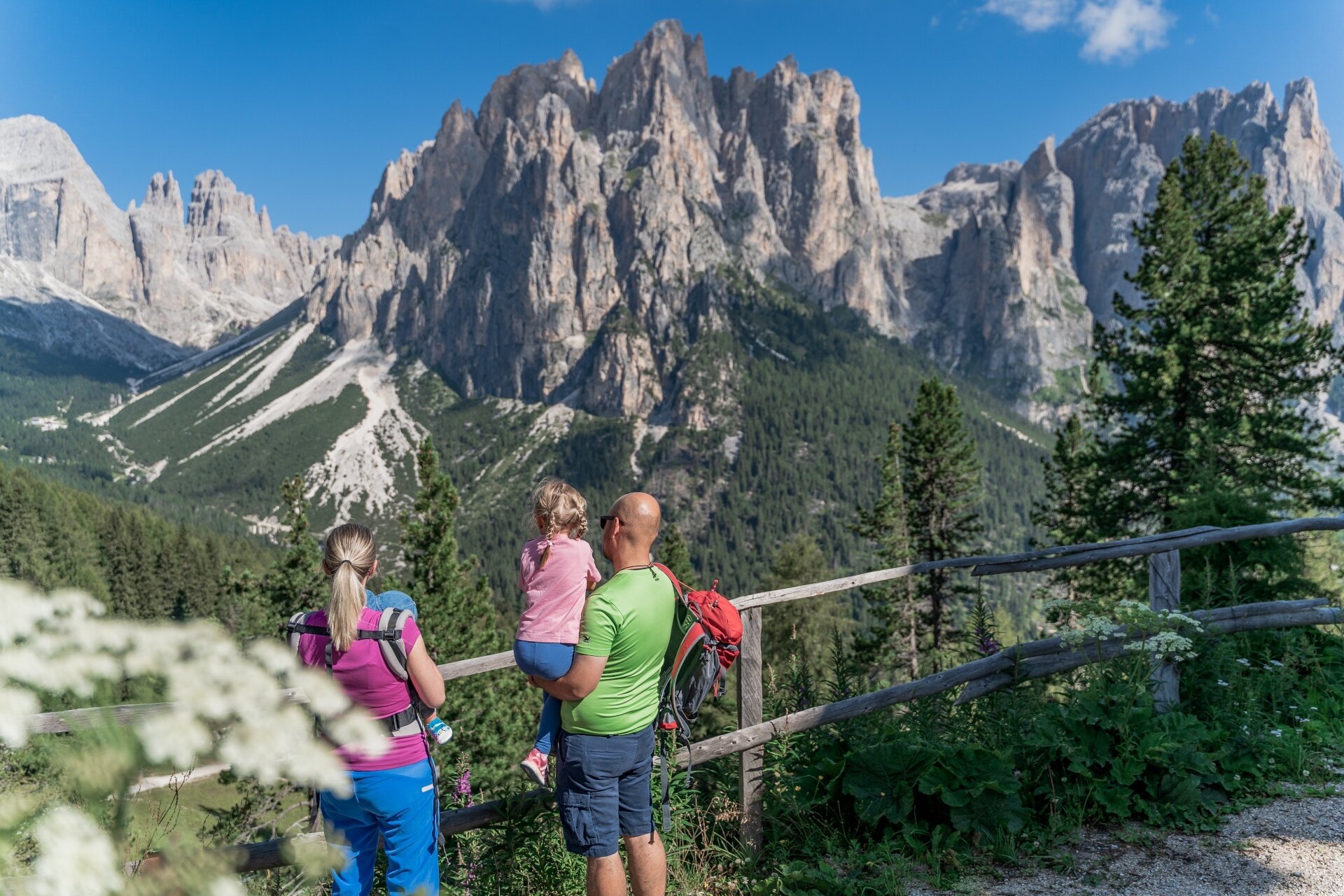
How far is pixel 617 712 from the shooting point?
404 cm

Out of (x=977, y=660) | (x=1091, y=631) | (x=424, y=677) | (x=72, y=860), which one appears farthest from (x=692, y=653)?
(x=72, y=860)

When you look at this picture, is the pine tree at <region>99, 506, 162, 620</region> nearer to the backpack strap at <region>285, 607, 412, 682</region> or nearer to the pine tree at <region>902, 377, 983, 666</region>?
the pine tree at <region>902, 377, 983, 666</region>

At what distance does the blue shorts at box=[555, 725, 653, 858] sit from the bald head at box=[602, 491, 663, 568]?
0.98 m

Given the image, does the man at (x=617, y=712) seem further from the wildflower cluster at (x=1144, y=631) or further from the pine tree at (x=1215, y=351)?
the pine tree at (x=1215, y=351)

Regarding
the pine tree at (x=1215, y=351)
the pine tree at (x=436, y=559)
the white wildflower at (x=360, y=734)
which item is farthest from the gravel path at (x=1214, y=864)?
the pine tree at (x=436, y=559)

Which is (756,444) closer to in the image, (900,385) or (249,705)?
(900,385)

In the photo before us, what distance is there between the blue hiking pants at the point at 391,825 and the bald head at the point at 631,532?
1.49 meters

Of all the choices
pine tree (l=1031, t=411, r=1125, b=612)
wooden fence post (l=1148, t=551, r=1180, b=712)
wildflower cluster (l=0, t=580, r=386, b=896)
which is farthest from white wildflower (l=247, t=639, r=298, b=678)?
wooden fence post (l=1148, t=551, r=1180, b=712)

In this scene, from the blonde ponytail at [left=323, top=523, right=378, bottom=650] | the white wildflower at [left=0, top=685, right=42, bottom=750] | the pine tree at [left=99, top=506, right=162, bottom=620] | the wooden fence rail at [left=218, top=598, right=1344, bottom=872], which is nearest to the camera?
the white wildflower at [left=0, top=685, right=42, bottom=750]

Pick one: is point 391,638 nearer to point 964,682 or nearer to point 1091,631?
point 964,682

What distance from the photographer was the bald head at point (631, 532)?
4.15 meters

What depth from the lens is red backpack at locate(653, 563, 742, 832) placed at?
14.1ft

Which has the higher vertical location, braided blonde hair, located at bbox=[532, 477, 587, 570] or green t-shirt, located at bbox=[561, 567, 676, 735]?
braided blonde hair, located at bbox=[532, 477, 587, 570]

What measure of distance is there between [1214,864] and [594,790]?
3975 millimetres
